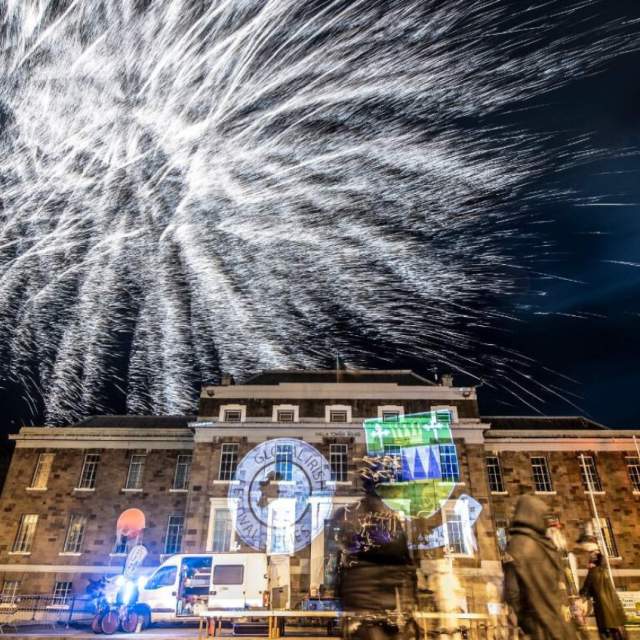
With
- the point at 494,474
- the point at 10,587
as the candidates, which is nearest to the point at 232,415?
the point at 10,587

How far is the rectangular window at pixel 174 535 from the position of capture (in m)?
24.6

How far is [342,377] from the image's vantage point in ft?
87.9

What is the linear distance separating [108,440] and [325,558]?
13386 millimetres

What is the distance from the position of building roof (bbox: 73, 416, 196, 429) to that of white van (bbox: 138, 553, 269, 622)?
12.1 meters

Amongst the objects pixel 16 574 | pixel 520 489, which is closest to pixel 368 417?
pixel 520 489

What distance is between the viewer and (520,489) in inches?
991

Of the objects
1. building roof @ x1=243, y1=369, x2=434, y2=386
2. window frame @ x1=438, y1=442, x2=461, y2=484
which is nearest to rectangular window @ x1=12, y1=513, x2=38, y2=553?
building roof @ x1=243, y1=369, x2=434, y2=386

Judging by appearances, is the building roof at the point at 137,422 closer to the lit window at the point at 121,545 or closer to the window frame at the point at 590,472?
the lit window at the point at 121,545

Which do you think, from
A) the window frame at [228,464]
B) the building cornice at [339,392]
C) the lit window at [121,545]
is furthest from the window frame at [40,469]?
the window frame at [228,464]

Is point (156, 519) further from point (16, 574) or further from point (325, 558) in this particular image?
point (325, 558)

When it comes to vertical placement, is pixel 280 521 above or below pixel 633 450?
below

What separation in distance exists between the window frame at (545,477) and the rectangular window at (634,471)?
13.2ft

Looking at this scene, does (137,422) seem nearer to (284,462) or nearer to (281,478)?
(284,462)

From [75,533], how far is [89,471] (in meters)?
3.07
